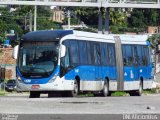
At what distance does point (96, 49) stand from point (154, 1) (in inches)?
1079

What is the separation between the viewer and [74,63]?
31.8 metres

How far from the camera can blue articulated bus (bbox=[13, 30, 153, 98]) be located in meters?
30.6

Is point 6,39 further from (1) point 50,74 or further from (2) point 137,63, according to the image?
(1) point 50,74

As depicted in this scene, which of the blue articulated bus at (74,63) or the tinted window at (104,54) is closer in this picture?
the blue articulated bus at (74,63)

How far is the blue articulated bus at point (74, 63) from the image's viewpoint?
30.6m

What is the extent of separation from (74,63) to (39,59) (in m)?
1.95

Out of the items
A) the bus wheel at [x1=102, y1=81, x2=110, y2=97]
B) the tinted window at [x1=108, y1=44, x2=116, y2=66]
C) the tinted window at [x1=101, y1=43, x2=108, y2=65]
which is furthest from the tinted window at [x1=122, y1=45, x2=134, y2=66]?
the bus wheel at [x1=102, y1=81, x2=110, y2=97]

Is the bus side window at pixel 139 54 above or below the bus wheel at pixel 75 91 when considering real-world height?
above

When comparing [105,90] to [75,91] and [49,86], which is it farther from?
[49,86]

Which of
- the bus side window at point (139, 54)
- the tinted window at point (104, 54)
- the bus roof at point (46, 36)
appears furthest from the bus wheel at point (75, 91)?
the bus side window at point (139, 54)

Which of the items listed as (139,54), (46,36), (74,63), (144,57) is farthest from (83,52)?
(144,57)

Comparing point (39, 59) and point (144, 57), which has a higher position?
point (39, 59)

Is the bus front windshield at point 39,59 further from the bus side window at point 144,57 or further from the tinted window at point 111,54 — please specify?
the bus side window at point 144,57

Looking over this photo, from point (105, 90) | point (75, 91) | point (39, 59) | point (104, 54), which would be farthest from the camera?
point (104, 54)
